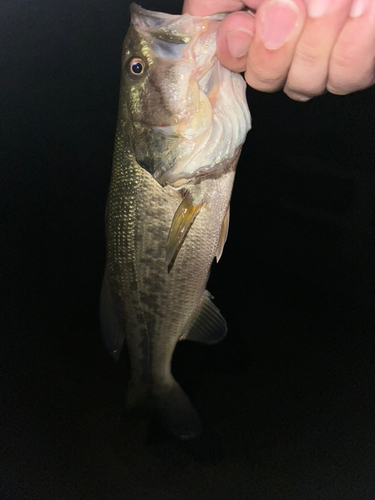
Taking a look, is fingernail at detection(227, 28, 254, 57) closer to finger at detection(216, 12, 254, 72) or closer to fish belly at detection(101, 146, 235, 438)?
finger at detection(216, 12, 254, 72)

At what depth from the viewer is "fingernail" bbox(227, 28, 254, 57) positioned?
1.46ft

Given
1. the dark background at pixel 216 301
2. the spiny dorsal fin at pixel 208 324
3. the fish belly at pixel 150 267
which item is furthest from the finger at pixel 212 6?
the dark background at pixel 216 301

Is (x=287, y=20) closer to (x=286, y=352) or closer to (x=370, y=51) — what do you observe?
(x=370, y=51)

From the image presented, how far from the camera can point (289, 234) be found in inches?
61.9

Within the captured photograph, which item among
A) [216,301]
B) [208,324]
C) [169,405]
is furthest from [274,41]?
[216,301]

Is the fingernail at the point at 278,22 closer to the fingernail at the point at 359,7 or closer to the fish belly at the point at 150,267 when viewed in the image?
the fingernail at the point at 359,7

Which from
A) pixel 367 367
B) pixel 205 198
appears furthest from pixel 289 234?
pixel 205 198

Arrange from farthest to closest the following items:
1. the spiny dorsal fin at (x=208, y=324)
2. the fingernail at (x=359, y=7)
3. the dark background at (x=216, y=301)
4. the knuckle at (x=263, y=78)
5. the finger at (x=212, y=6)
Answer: the dark background at (x=216, y=301) → the spiny dorsal fin at (x=208, y=324) → the finger at (x=212, y=6) → the knuckle at (x=263, y=78) → the fingernail at (x=359, y=7)

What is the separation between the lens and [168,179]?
60 cm

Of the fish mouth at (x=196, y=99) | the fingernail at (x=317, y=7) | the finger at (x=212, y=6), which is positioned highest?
the finger at (x=212, y=6)

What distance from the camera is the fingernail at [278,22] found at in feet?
1.32

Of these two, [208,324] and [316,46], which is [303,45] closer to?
[316,46]

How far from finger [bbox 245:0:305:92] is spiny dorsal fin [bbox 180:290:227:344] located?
572mm

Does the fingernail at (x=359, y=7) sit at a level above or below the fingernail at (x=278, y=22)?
above
